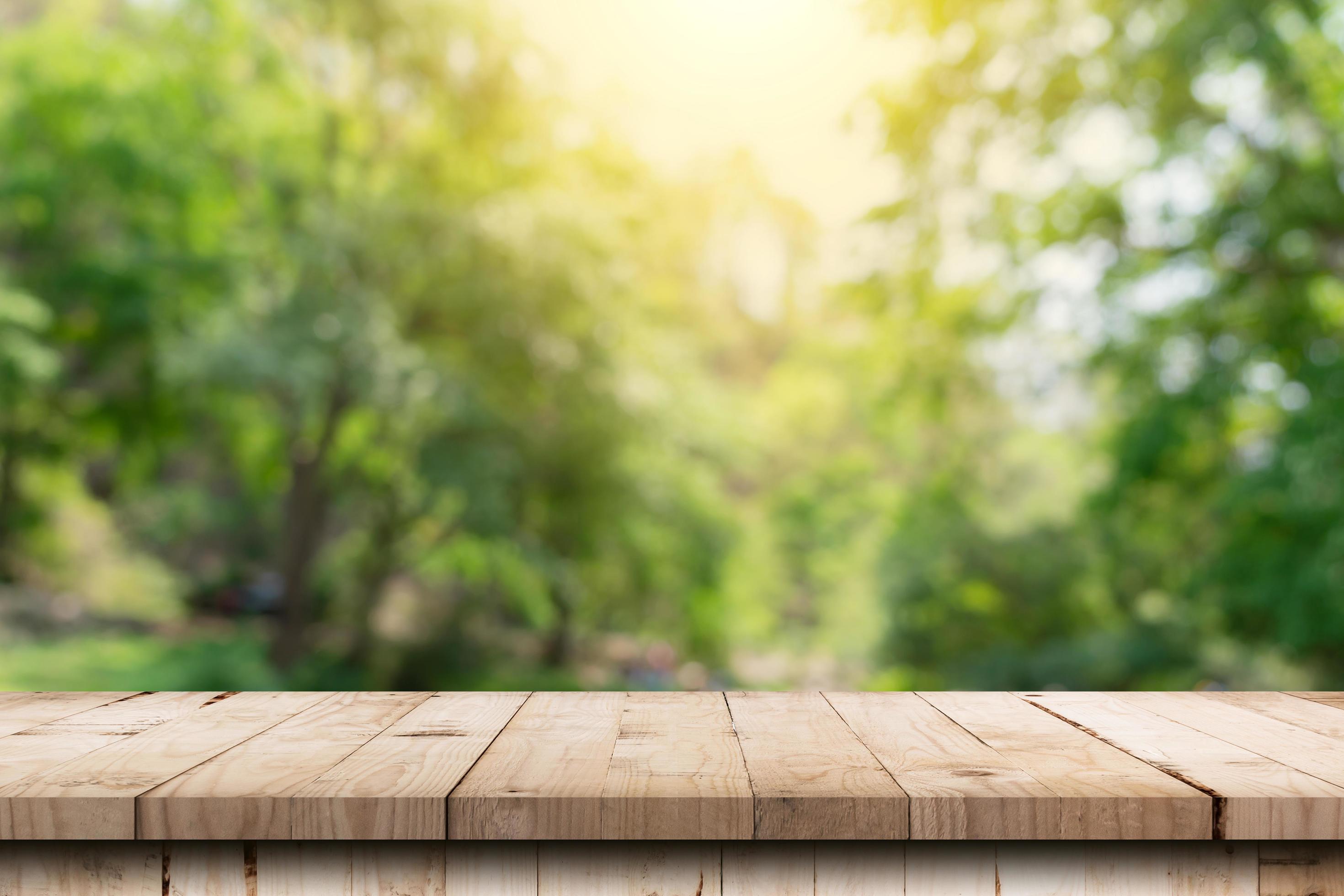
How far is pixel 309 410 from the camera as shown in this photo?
1108 cm

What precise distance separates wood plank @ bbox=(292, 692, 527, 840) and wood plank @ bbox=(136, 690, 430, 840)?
0.7 inches

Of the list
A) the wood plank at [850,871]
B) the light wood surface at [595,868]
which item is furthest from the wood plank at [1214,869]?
the wood plank at [850,871]

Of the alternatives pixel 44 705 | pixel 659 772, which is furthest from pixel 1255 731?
pixel 44 705

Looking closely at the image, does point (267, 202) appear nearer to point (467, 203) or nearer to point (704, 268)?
point (467, 203)

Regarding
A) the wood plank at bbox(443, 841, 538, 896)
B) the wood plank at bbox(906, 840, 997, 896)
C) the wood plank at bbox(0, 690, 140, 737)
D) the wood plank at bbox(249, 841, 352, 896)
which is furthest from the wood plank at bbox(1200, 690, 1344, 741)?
the wood plank at bbox(0, 690, 140, 737)

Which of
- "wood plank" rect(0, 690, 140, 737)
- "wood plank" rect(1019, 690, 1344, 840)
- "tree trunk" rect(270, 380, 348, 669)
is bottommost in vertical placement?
"tree trunk" rect(270, 380, 348, 669)

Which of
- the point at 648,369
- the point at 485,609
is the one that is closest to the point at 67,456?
the point at 485,609

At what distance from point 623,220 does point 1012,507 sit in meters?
6.46

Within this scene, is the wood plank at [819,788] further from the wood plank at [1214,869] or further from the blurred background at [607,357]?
the blurred background at [607,357]

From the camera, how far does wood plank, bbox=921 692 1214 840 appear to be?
1.03 metres

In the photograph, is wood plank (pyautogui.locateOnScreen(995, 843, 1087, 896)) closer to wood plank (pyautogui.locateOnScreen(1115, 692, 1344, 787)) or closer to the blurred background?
wood plank (pyautogui.locateOnScreen(1115, 692, 1344, 787))

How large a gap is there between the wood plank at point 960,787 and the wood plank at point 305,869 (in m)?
0.57

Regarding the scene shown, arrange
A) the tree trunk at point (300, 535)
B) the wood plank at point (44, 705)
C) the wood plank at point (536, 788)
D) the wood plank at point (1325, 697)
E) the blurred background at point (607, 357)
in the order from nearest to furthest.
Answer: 1. the wood plank at point (536, 788)
2. the wood plank at point (44, 705)
3. the wood plank at point (1325, 697)
4. the blurred background at point (607, 357)
5. the tree trunk at point (300, 535)

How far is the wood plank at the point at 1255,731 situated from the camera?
1.20 meters
